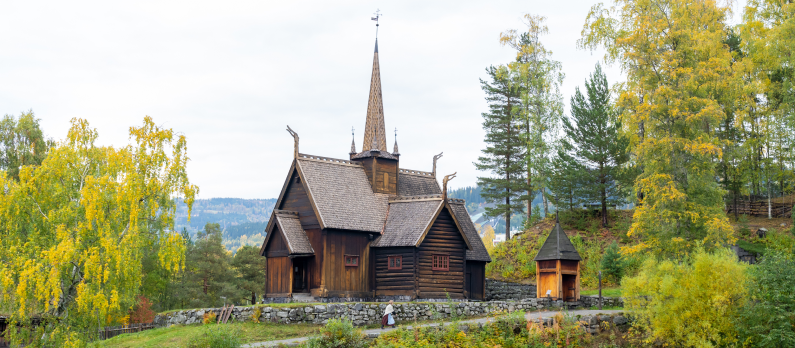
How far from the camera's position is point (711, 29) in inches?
1270

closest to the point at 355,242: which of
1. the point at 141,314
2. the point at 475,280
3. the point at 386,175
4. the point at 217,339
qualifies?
the point at 386,175

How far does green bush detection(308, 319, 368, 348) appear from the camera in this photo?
65.0 feet

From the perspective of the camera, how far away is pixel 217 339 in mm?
18953

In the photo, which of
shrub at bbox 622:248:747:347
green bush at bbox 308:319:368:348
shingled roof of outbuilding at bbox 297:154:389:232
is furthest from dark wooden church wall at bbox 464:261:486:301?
green bush at bbox 308:319:368:348

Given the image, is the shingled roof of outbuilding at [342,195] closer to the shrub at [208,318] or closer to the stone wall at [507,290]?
the shrub at [208,318]

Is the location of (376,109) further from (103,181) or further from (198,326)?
(103,181)

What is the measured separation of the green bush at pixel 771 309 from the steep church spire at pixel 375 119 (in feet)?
62.6

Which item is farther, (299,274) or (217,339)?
(299,274)

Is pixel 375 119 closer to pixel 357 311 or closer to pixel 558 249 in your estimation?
pixel 558 249

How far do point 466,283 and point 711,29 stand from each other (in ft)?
58.0

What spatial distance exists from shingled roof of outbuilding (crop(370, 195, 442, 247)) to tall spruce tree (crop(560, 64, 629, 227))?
12.6 meters

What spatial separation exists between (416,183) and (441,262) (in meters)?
7.10

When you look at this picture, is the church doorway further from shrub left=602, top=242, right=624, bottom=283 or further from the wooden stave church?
shrub left=602, top=242, right=624, bottom=283

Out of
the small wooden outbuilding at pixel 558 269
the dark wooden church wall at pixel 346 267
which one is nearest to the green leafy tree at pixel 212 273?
the dark wooden church wall at pixel 346 267
